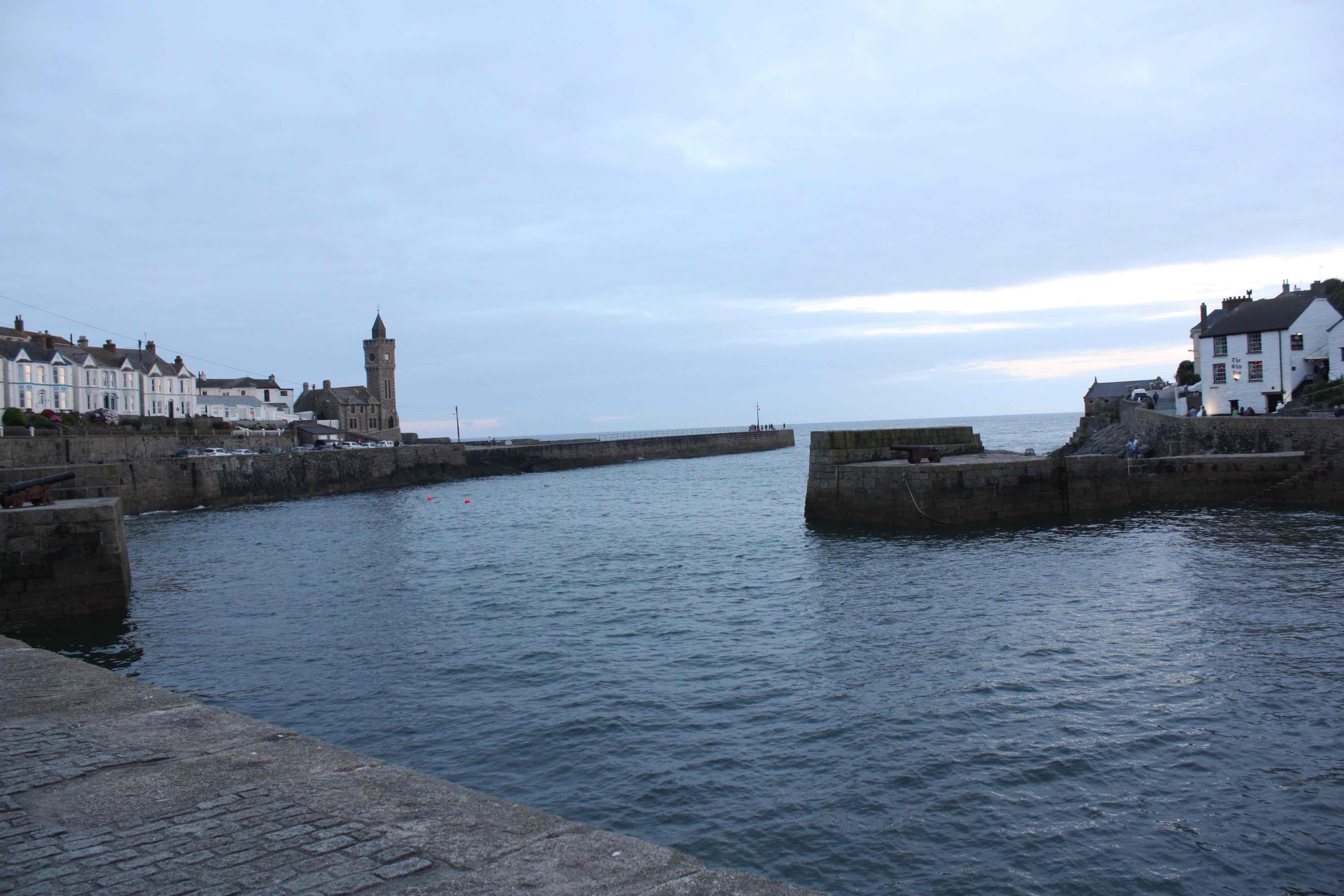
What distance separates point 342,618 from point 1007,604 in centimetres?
1331

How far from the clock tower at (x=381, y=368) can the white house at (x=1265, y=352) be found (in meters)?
88.9

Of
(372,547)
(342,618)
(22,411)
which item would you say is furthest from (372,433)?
(342,618)

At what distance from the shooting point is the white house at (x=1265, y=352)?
42969 mm

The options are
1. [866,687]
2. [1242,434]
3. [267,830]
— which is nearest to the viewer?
[267,830]

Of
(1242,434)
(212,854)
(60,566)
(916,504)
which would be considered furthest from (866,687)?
(1242,434)

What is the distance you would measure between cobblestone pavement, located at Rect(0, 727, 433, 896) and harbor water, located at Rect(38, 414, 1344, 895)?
11.2ft

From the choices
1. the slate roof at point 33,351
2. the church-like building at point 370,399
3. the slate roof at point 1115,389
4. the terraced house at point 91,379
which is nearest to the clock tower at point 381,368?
the church-like building at point 370,399

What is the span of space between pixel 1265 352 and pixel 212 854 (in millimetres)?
52345

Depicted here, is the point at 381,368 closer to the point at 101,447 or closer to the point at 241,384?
the point at 241,384

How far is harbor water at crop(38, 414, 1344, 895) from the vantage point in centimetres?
734

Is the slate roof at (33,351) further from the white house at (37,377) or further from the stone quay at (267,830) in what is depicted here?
the stone quay at (267,830)

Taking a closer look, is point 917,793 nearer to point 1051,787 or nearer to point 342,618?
point 1051,787

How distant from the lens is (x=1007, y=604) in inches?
621

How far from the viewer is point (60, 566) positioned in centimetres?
1656
